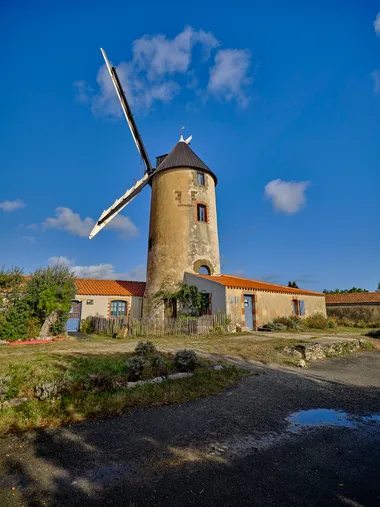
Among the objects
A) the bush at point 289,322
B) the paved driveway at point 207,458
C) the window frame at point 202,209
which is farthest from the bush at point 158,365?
the window frame at point 202,209

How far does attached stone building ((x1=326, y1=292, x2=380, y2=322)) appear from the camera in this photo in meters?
27.2

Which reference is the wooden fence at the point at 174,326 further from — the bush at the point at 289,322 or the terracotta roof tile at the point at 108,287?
the terracotta roof tile at the point at 108,287

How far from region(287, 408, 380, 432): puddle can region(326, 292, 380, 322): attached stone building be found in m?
26.1

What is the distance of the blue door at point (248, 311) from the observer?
18344mm

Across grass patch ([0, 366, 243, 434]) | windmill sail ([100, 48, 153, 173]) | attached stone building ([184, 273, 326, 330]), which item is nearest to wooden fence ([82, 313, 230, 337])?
attached stone building ([184, 273, 326, 330])

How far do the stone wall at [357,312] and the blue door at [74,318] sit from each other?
24.4 meters

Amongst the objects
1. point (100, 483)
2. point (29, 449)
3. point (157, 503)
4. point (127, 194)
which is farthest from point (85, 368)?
point (127, 194)

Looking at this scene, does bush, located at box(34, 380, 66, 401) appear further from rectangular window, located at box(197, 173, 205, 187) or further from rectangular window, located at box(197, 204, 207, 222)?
rectangular window, located at box(197, 173, 205, 187)

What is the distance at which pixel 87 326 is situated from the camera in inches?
785

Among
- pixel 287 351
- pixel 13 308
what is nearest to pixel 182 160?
pixel 13 308

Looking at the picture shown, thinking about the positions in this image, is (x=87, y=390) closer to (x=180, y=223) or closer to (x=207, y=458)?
(x=207, y=458)

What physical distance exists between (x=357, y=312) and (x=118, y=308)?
22488mm

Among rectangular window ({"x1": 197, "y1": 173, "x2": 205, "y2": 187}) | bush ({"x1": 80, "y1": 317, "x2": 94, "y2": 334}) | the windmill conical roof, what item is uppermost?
the windmill conical roof

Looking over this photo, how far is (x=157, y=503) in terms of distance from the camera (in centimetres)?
265
